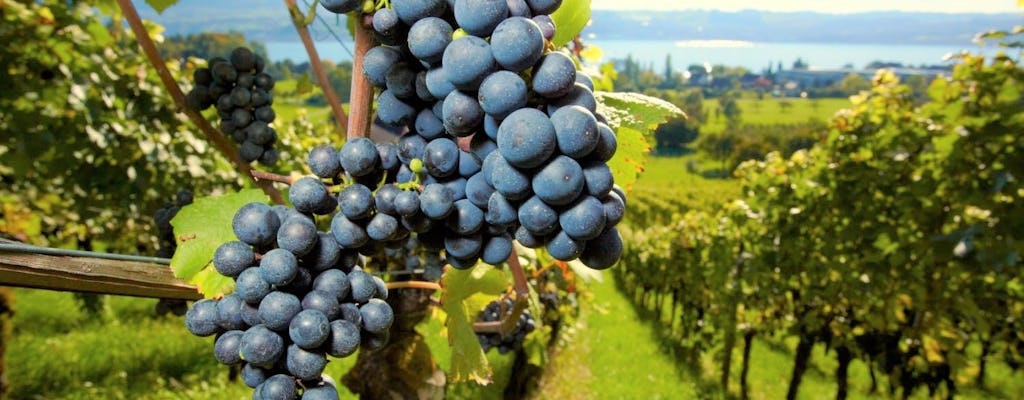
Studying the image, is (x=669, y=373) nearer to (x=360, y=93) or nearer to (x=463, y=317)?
(x=463, y=317)

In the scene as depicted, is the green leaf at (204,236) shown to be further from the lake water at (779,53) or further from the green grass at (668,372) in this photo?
the lake water at (779,53)

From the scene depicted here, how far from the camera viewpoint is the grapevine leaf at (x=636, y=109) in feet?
3.58

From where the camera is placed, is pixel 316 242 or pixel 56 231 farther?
pixel 56 231

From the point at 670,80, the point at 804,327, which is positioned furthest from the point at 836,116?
the point at 670,80

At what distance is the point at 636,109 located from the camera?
112cm

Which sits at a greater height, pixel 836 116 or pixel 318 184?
pixel 318 184

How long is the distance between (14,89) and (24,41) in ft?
1.09

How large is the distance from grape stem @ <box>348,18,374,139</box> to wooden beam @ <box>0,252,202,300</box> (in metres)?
0.49

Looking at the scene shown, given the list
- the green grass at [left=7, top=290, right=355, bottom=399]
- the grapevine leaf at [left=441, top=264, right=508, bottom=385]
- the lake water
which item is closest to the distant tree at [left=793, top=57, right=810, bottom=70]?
the lake water

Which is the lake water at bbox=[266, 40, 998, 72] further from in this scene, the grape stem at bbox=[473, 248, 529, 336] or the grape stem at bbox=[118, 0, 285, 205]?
the grape stem at bbox=[118, 0, 285, 205]

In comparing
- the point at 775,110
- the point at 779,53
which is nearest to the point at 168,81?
the point at 775,110

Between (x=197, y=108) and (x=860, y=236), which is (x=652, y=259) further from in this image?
(x=197, y=108)

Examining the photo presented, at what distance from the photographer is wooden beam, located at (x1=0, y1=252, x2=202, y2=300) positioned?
39.3 inches

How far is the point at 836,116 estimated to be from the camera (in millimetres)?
5336
